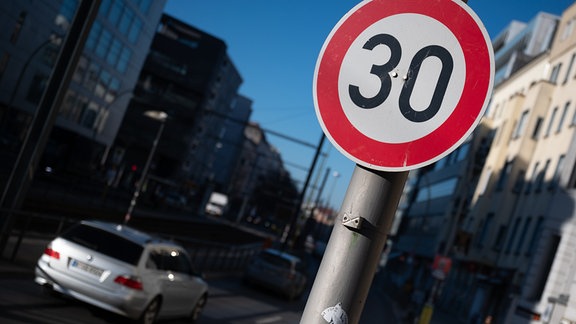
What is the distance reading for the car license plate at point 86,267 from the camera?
549 inches

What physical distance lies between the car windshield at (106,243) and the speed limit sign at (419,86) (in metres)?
11.8

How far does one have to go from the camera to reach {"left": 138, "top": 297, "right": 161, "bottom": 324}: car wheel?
14367mm

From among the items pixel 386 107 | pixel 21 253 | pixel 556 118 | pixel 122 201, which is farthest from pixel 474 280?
pixel 386 107

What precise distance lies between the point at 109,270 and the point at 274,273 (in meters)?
16.4

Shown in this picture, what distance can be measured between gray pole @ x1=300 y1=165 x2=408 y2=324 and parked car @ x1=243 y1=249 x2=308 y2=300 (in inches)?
1075

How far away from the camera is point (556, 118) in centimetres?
4322

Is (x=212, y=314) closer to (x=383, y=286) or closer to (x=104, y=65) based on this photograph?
(x=383, y=286)

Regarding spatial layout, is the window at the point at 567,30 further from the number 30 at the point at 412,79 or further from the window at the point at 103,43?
the number 30 at the point at 412,79

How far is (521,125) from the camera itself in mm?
48750

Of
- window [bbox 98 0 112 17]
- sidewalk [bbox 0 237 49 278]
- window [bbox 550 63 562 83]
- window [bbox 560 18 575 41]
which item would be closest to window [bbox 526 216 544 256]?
window [bbox 550 63 562 83]

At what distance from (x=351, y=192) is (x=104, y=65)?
2723 inches

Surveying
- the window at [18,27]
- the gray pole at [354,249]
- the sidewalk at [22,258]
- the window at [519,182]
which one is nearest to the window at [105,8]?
the window at [18,27]

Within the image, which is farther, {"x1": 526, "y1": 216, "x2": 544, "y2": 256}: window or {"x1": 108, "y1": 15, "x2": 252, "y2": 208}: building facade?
{"x1": 108, "y1": 15, "x2": 252, "y2": 208}: building facade

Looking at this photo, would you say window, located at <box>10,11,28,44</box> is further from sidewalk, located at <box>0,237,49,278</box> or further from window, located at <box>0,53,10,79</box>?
sidewalk, located at <box>0,237,49,278</box>
